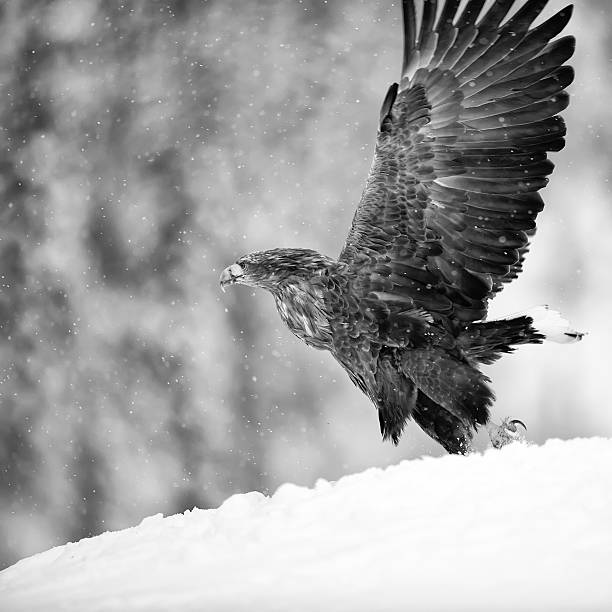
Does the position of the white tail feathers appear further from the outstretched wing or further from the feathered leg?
the feathered leg

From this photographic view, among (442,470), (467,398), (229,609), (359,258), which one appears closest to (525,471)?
(442,470)

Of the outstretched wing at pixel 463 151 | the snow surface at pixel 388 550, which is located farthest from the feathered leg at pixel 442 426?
the snow surface at pixel 388 550

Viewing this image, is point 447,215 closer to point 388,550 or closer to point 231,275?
point 231,275

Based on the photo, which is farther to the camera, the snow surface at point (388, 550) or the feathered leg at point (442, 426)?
the feathered leg at point (442, 426)

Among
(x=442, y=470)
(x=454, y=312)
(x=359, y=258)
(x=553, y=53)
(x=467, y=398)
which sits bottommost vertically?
(x=442, y=470)

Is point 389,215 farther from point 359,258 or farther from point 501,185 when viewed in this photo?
point 501,185

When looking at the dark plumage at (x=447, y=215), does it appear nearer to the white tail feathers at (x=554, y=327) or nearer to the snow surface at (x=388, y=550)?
the white tail feathers at (x=554, y=327)

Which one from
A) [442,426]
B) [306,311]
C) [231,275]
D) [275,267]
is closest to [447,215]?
[306,311]
